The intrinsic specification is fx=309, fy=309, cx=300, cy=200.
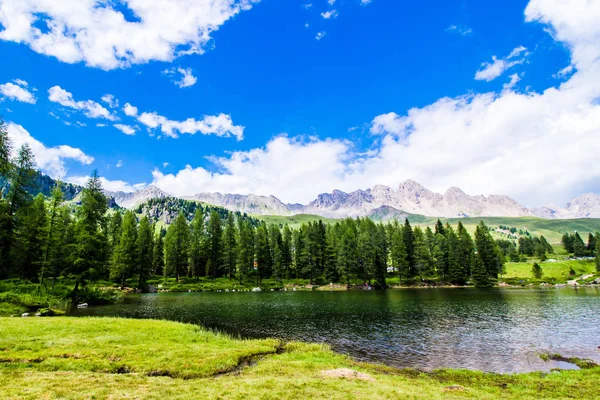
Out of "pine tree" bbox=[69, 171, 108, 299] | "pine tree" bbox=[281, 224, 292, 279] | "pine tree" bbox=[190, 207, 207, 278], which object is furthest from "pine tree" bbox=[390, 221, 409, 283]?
"pine tree" bbox=[69, 171, 108, 299]

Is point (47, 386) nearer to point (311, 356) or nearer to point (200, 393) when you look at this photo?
point (200, 393)

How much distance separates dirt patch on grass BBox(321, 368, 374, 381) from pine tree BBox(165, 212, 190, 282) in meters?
106

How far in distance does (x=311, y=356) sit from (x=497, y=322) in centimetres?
3137

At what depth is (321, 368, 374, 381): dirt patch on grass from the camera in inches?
690

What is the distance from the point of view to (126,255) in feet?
306

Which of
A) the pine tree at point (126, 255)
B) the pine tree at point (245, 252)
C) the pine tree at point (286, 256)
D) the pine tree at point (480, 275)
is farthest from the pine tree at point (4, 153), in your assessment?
the pine tree at point (480, 275)

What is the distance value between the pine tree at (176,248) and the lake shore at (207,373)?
303 feet

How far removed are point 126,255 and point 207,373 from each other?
3512 inches

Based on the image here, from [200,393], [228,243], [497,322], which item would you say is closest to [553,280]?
[497,322]

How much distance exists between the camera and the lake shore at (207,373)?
45.7ft

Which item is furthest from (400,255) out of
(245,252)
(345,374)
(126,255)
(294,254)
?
(345,374)

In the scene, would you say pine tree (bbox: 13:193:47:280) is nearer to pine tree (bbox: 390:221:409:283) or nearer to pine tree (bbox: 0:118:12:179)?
pine tree (bbox: 0:118:12:179)

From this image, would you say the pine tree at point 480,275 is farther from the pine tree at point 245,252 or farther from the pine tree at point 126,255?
the pine tree at point 126,255

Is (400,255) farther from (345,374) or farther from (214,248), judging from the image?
(345,374)
